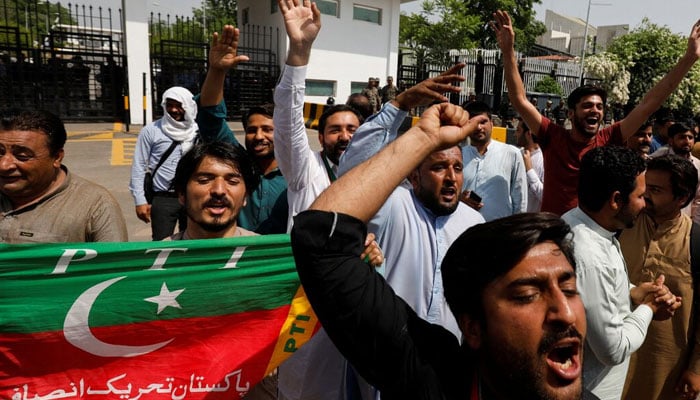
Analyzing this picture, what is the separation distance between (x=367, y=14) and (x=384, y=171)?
20515mm

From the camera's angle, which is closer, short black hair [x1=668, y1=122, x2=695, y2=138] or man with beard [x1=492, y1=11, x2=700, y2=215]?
man with beard [x1=492, y1=11, x2=700, y2=215]

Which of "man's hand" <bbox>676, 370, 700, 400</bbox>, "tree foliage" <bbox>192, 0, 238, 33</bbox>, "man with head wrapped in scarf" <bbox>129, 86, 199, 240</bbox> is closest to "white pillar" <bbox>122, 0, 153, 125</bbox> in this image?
"man with head wrapped in scarf" <bbox>129, 86, 199, 240</bbox>

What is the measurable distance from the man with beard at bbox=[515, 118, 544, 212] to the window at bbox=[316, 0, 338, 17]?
14.7 meters

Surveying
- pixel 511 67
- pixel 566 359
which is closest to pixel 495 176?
pixel 511 67

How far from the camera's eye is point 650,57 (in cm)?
2184

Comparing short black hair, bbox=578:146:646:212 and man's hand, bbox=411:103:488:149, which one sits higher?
man's hand, bbox=411:103:488:149

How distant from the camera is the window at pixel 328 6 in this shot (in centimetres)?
1939

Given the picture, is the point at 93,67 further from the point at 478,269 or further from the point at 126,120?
the point at 478,269

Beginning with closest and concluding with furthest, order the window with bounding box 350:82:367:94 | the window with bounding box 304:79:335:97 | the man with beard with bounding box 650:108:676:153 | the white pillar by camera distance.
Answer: the man with beard with bounding box 650:108:676:153
the white pillar
the window with bounding box 304:79:335:97
the window with bounding box 350:82:367:94

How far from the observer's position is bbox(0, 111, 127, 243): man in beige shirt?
7.48 feet

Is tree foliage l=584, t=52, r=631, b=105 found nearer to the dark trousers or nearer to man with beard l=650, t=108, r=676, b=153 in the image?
man with beard l=650, t=108, r=676, b=153

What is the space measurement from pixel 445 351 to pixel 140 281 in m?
1.30

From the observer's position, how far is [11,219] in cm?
232

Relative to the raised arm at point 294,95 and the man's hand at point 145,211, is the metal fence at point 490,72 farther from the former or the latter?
the raised arm at point 294,95
